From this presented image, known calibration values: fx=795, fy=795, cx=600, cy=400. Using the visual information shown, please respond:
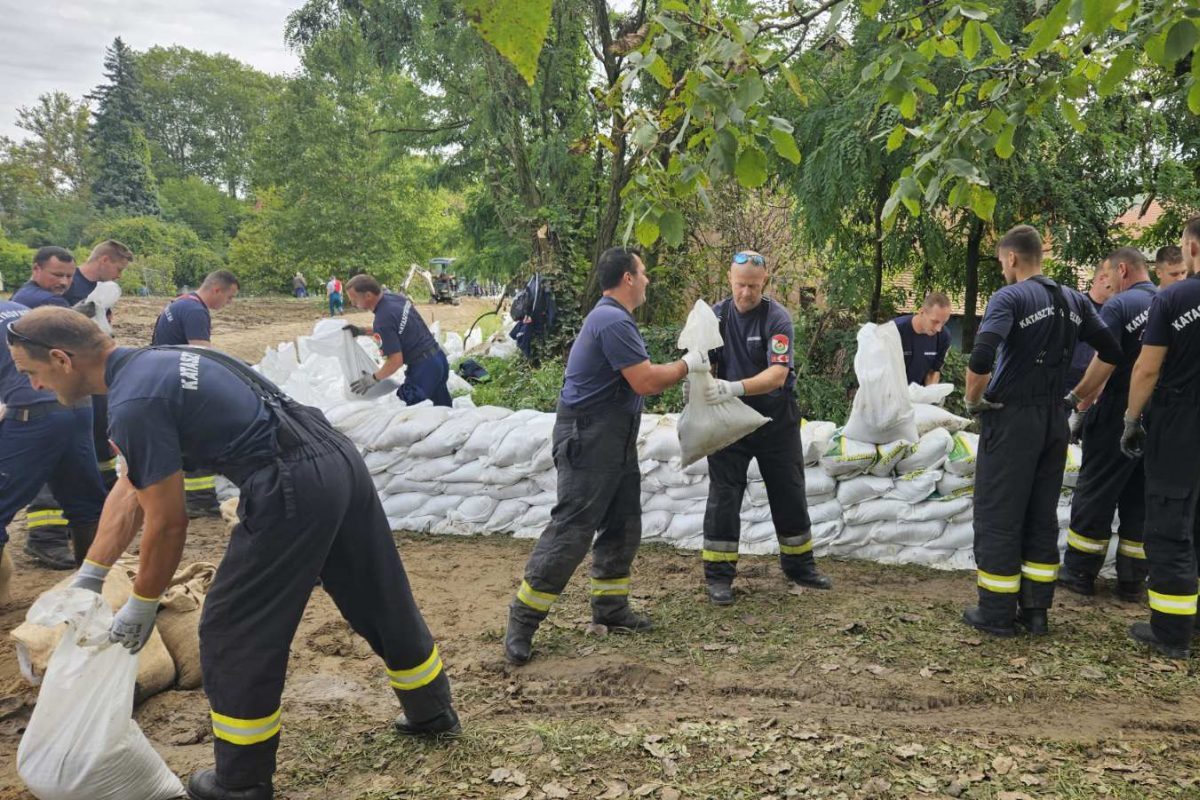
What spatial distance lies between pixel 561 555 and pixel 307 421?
51.7 inches

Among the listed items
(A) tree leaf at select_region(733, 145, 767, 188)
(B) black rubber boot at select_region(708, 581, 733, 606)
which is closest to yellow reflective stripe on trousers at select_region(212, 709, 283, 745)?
(A) tree leaf at select_region(733, 145, 767, 188)

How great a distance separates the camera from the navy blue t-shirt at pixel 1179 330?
329cm

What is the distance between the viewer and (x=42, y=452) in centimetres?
388

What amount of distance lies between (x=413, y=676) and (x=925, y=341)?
13.1 ft

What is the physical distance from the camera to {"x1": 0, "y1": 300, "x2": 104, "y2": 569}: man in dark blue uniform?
3785 mm

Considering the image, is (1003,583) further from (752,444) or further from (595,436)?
(595,436)

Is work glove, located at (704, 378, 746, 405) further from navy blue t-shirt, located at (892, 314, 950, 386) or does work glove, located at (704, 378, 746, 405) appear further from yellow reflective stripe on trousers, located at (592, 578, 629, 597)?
navy blue t-shirt, located at (892, 314, 950, 386)

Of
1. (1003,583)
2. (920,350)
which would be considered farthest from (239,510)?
(920,350)

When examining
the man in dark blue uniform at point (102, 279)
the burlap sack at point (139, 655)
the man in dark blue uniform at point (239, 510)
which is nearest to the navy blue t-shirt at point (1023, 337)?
the man in dark blue uniform at point (239, 510)

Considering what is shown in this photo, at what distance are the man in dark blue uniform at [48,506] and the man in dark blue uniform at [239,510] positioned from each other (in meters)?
2.59

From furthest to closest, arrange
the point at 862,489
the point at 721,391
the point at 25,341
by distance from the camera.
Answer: the point at 862,489, the point at 721,391, the point at 25,341

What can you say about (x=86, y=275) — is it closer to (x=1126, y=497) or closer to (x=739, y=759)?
(x=739, y=759)

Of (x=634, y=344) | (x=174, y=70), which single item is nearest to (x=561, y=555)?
(x=634, y=344)

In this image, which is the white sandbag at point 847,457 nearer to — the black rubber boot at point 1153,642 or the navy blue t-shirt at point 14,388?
the black rubber boot at point 1153,642
